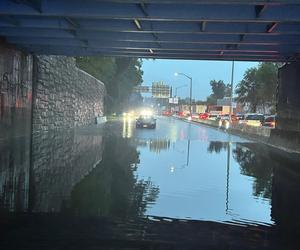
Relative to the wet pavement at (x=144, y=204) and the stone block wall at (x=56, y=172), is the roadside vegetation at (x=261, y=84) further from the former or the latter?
the wet pavement at (x=144, y=204)

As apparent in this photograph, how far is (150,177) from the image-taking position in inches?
568

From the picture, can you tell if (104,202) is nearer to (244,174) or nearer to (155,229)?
(155,229)

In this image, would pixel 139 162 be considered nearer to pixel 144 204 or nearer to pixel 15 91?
pixel 144 204

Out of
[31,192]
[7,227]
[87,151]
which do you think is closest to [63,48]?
[87,151]

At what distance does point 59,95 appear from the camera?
135 feet

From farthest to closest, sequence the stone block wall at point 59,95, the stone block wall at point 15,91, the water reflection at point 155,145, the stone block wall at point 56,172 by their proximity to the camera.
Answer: the stone block wall at point 59,95 < the stone block wall at point 15,91 < the water reflection at point 155,145 < the stone block wall at point 56,172

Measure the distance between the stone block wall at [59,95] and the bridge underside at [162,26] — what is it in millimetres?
5924

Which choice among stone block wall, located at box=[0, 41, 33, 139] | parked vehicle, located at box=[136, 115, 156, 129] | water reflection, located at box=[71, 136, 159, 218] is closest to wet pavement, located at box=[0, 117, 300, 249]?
water reflection, located at box=[71, 136, 159, 218]

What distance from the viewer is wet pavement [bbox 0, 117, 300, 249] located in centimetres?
745

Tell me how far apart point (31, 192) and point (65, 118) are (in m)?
33.1

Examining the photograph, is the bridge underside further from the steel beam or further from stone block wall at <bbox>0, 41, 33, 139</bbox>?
stone block wall at <bbox>0, 41, 33, 139</bbox>

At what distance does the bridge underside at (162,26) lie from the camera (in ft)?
58.3

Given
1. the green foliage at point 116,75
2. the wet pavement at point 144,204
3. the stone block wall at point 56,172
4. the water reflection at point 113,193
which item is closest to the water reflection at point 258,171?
the wet pavement at point 144,204

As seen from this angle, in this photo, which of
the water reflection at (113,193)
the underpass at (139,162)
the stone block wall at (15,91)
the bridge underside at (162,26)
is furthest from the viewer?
the stone block wall at (15,91)
